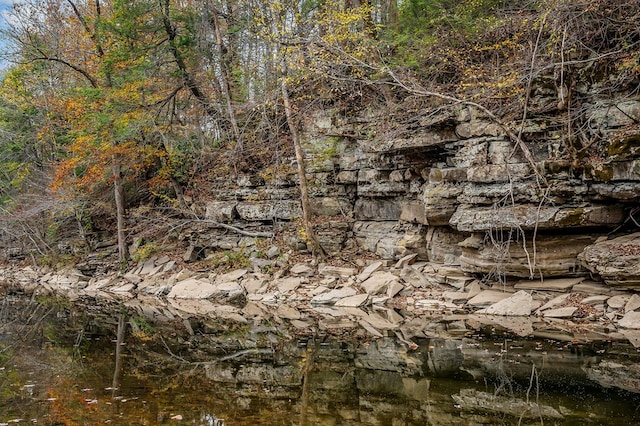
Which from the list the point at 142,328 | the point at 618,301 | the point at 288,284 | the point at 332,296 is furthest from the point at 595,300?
the point at 142,328

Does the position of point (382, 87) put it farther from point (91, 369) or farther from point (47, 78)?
point (47, 78)

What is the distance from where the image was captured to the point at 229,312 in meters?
13.6

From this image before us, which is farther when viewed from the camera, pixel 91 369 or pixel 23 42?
pixel 23 42

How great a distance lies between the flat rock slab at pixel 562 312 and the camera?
10126 millimetres

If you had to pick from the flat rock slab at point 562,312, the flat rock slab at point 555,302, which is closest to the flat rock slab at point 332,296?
the flat rock slab at point 555,302

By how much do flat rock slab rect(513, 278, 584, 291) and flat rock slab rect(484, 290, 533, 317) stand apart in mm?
385

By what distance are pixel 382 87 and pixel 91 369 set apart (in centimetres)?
1197

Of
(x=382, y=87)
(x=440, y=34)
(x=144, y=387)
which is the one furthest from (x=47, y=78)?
(x=144, y=387)

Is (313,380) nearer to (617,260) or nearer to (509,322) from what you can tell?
(509,322)

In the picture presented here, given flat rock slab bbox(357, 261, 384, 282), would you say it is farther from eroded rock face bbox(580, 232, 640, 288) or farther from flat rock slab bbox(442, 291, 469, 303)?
eroded rock face bbox(580, 232, 640, 288)

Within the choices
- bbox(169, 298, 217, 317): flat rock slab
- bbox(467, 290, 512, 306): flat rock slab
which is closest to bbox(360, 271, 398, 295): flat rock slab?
bbox(467, 290, 512, 306): flat rock slab

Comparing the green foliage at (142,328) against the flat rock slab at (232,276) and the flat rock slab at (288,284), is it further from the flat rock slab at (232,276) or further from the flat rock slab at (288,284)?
the flat rock slab at (288,284)

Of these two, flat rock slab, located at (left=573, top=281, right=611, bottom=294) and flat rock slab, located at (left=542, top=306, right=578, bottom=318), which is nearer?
flat rock slab, located at (left=542, top=306, right=578, bottom=318)

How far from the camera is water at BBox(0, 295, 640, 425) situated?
5.77 meters
